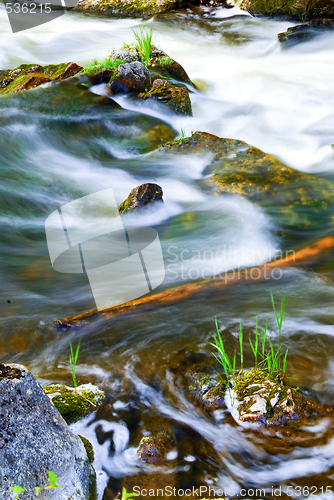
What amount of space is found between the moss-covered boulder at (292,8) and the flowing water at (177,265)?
6.80 feet

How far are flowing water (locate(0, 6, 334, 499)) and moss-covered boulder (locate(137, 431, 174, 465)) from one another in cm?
5

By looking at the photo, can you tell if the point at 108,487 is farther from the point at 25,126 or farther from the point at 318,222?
the point at 25,126

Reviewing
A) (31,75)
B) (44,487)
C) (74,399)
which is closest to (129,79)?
(31,75)

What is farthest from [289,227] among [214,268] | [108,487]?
[108,487]

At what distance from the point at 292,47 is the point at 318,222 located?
8866mm

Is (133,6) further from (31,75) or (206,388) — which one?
(206,388)

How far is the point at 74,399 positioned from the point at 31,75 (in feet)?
28.6

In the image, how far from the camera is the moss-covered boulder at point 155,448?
229 cm

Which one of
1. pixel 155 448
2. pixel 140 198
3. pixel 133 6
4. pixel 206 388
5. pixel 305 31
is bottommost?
pixel 206 388

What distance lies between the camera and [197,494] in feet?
6.98

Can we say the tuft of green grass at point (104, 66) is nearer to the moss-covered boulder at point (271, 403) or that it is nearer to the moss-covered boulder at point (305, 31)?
the moss-covered boulder at point (305, 31)

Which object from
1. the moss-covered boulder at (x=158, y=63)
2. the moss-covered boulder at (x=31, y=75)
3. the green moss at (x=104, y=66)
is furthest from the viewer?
the moss-covered boulder at (x=158, y=63)

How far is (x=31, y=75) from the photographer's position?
9383 mm

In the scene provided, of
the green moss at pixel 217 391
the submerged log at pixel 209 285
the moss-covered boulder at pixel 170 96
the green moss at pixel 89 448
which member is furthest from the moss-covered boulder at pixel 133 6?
the green moss at pixel 89 448
